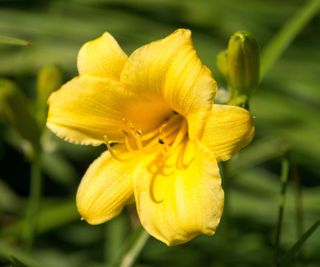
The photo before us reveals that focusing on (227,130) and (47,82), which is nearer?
(227,130)

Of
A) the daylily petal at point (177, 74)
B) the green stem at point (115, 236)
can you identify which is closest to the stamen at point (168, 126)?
the daylily petal at point (177, 74)

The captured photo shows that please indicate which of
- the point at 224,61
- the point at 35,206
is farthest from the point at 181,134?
the point at 35,206

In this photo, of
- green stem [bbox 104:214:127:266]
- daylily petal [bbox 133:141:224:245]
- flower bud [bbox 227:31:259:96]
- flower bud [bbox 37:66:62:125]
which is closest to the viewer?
daylily petal [bbox 133:141:224:245]

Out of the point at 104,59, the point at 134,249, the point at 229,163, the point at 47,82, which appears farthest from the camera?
the point at 229,163

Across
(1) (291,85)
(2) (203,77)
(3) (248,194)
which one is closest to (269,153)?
(3) (248,194)

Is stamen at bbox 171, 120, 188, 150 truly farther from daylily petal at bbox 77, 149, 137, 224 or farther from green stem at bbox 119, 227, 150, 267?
green stem at bbox 119, 227, 150, 267

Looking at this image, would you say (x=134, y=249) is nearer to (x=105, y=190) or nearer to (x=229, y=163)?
(x=105, y=190)

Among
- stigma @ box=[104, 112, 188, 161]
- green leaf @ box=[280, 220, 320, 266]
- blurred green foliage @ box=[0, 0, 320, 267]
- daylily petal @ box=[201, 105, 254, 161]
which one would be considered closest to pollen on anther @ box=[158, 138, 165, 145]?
stigma @ box=[104, 112, 188, 161]
